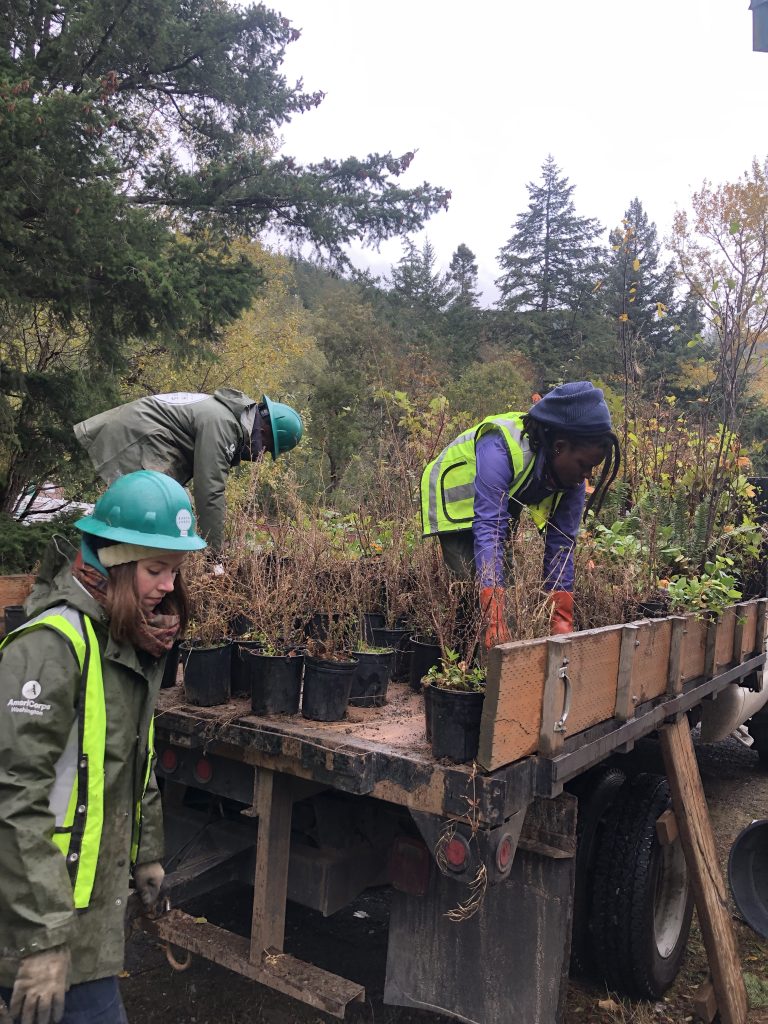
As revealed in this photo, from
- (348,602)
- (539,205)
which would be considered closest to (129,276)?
(348,602)

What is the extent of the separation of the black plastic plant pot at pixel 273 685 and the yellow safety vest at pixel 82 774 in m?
1.03

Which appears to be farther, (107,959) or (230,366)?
(230,366)

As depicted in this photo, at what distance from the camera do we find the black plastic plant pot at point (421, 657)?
10.6ft

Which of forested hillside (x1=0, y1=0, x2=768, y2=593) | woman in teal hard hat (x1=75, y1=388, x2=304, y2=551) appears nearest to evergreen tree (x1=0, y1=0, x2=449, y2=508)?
forested hillside (x1=0, y1=0, x2=768, y2=593)

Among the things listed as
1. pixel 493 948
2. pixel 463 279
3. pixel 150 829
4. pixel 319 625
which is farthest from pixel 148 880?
pixel 463 279

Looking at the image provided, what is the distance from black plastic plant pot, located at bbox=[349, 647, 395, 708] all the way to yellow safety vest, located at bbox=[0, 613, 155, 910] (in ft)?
4.58

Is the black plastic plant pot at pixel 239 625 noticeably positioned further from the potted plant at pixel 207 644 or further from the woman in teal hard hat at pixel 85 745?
the woman in teal hard hat at pixel 85 745

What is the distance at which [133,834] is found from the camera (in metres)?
1.93

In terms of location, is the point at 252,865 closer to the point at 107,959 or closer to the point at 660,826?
the point at 107,959

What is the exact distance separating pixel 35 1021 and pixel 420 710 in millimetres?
1694

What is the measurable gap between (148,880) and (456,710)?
3.02 ft

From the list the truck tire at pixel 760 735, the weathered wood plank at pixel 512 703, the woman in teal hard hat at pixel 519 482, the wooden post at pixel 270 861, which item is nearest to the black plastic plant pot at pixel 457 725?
the weathered wood plank at pixel 512 703

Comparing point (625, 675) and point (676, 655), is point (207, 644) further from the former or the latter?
point (676, 655)

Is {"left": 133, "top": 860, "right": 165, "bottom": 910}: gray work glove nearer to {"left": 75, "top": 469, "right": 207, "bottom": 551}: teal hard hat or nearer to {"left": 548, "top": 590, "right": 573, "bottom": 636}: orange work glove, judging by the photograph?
{"left": 75, "top": 469, "right": 207, "bottom": 551}: teal hard hat
